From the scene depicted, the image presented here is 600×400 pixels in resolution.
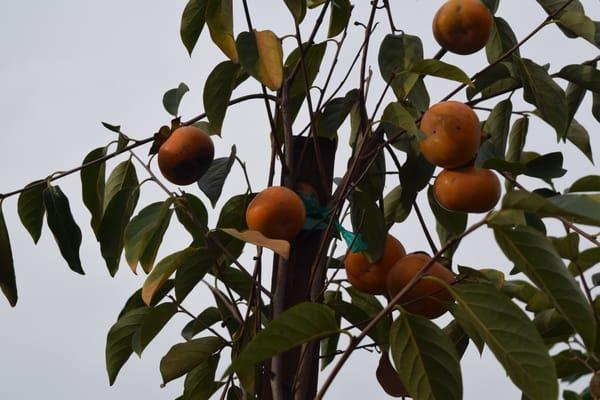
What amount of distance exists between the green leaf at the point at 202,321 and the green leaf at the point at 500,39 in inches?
24.2

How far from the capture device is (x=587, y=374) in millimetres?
1614

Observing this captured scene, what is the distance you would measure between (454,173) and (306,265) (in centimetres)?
24

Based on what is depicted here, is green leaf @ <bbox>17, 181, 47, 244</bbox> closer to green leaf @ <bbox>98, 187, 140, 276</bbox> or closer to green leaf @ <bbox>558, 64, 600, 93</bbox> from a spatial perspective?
green leaf @ <bbox>98, 187, 140, 276</bbox>

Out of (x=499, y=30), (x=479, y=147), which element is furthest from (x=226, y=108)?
(x=499, y=30)

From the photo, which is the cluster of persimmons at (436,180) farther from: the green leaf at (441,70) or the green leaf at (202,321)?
the green leaf at (202,321)

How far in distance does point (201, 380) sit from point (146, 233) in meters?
0.30

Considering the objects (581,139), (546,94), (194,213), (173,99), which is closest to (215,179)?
(194,213)

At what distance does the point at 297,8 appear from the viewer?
1184 mm

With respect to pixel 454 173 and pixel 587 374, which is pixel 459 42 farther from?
pixel 587 374

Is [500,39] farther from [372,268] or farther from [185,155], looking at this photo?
[185,155]

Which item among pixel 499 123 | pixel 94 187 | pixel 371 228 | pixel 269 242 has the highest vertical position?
pixel 499 123

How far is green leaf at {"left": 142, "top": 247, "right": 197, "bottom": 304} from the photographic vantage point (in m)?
1.11

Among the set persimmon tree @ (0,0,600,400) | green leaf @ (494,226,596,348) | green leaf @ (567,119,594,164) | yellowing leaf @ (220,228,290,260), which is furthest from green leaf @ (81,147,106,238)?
green leaf @ (567,119,594,164)

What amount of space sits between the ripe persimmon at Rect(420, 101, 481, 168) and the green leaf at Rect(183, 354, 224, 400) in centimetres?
48
